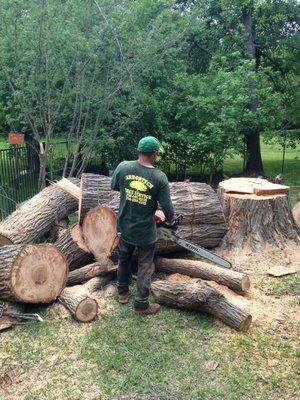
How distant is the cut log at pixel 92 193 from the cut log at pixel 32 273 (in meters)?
1.28

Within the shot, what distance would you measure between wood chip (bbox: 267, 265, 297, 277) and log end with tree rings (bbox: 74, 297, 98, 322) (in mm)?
2555

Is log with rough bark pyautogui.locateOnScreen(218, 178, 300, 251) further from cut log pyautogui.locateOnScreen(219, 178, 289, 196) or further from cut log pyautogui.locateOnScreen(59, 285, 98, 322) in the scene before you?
cut log pyautogui.locateOnScreen(59, 285, 98, 322)

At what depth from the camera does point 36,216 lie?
639 centimetres

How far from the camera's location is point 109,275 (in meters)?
5.66

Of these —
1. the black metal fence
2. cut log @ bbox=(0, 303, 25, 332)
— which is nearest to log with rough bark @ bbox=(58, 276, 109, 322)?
cut log @ bbox=(0, 303, 25, 332)

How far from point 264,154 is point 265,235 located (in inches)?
692

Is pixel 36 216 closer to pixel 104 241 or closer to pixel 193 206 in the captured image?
pixel 104 241

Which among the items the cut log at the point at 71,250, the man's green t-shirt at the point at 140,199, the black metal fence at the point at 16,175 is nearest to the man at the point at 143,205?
the man's green t-shirt at the point at 140,199

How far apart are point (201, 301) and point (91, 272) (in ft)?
5.02

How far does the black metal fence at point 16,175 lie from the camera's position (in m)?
8.93

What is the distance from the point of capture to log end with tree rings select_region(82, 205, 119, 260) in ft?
19.1

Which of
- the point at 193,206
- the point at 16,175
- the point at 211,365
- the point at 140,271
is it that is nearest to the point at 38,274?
the point at 140,271

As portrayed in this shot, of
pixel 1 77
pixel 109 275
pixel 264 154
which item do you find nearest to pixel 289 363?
pixel 109 275

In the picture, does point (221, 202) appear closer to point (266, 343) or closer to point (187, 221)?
point (187, 221)
